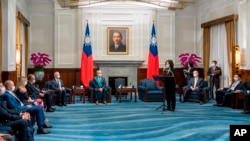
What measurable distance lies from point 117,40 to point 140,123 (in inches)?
338

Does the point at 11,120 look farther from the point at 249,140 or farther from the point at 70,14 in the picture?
the point at 70,14

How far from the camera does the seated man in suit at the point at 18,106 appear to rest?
23.7 ft

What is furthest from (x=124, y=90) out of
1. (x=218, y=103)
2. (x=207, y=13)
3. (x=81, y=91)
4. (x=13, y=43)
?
(x=207, y=13)

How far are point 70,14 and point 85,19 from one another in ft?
2.37

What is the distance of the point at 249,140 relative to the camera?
2.73 metres

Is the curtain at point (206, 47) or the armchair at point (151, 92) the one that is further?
the curtain at point (206, 47)

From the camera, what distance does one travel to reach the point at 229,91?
12719 mm

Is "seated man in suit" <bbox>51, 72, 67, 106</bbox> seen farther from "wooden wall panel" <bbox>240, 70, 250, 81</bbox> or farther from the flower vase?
"wooden wall panel" <bbox>240, 70, 250, 81</bbox>

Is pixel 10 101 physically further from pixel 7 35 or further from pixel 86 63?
pixel 86 63

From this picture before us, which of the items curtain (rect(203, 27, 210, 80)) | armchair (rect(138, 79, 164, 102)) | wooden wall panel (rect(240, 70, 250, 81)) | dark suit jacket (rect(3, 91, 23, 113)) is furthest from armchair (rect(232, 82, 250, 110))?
dark suit jacket (rect(3, 91, 23, 113))

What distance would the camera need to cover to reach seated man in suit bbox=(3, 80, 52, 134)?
23.7ft

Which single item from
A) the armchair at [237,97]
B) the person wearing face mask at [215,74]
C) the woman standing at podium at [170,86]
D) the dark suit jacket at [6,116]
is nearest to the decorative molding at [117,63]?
the person wearing face mask at [215,74]

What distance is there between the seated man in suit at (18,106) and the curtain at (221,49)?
28.2 feet

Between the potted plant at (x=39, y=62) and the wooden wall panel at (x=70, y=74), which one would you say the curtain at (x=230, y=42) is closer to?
the wooden wall panel at (x=70, y=74)
